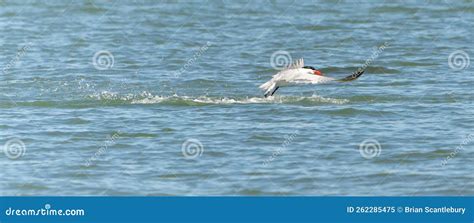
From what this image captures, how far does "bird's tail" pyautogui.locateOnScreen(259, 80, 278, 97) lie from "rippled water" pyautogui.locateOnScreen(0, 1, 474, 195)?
0.23 m

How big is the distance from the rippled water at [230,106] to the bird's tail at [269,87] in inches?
9.2

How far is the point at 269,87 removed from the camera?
2297 centimetres

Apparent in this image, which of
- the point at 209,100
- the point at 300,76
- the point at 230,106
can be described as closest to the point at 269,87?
the point at 230,106

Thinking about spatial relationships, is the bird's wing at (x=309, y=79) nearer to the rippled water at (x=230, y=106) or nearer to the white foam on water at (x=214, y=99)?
the rippled water at (x=230, y=106)

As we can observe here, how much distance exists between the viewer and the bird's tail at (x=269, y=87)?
22797 mm

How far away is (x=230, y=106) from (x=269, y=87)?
0.99 meters

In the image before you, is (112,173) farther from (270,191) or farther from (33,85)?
(33,85)

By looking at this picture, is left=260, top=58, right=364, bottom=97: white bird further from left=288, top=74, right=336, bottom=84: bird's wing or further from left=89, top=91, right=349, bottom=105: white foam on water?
left=89, top=91, right=349, bottom=105: white foam on water

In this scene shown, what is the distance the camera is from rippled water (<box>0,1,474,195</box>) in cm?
1816

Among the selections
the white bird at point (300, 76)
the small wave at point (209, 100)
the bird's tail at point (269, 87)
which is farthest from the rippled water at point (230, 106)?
the white bird at point (300, 76)

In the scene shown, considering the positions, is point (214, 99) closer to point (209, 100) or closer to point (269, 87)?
point (209, 100)

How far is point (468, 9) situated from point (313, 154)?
21.1 meters

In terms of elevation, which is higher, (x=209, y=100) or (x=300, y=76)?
(x=209, y=100)

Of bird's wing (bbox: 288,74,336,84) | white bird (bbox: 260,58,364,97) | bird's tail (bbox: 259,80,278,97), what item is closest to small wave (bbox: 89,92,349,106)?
bird's tail (bbox: 259,80,278,97)
